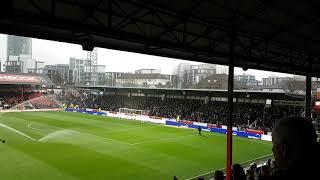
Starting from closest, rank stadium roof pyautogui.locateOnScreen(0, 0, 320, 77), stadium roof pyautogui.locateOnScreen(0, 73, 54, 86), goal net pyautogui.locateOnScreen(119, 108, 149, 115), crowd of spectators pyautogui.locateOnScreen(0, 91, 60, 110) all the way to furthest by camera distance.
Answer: stadium roof pyautogui.locateOnScreen(0, 0, 320, 77) → goal net pyautogui.locateOnScreen(119, 108, 149, 115) → stadium roof pyautogui.locateOnScreen(0, 73, 54, 86) → crowd of spectators pyautogui.locateOnScreen(0, 91, 60, 110)

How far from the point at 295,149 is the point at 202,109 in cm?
4391

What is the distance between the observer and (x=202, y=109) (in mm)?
44906

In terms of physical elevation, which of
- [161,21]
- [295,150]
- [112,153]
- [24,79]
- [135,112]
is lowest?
[112,153]

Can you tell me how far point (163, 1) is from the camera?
876cm

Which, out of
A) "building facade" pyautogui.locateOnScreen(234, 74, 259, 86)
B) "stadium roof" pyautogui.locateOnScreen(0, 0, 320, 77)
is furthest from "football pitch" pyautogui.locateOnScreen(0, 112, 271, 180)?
"building facade" pyautogui.locateOnScreen(234, 74, 259, 86)

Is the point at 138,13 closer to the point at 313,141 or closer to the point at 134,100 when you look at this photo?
the point at 313,141

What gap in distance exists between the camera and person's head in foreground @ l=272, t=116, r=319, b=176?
4.46 feet

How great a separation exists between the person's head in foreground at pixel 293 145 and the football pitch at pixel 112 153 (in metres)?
16.3

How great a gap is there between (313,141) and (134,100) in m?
57.9

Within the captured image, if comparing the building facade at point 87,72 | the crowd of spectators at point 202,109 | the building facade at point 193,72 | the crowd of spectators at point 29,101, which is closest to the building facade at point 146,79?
the building facade at point 193,72

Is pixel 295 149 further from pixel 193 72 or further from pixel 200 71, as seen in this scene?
pixel 200 71

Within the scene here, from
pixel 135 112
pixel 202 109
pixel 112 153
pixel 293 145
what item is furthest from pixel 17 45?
pixel 293 145

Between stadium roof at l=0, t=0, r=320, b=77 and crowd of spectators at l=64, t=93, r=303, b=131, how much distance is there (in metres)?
21.7

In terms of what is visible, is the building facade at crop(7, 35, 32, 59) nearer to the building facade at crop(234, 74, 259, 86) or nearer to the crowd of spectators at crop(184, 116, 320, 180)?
the building facade at crop(234, 74, 259, 86)
